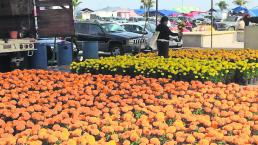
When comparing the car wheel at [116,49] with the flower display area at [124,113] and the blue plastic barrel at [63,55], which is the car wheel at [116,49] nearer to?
the blue plastic barrel at [63,55]

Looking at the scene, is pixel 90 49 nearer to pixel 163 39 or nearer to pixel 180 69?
pixel 163 39

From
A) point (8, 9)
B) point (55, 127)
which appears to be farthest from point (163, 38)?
point (55, 127)

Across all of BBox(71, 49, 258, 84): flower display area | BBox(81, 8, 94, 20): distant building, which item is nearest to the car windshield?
BBox(71, 49, 258, 84): flower display area

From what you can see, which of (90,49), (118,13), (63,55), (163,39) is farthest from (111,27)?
(118,13)

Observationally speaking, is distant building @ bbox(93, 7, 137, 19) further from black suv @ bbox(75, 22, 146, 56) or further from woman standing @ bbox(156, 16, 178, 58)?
woman standing @ bbox(156, 16, 178, 58)

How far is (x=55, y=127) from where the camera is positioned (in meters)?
4.53

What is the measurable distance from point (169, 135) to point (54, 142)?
0.93 meters

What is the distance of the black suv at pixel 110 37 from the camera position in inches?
872

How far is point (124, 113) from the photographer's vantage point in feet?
17.6

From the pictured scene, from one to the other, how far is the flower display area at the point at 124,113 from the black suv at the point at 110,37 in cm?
1419

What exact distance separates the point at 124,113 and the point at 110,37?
56.7 ft

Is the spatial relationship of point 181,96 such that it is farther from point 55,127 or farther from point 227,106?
point 55,127

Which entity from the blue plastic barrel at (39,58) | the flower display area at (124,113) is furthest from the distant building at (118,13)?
the flower display area at (124,113)

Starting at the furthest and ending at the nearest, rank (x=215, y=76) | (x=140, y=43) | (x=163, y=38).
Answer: (x=140, y=43)
(x=163, y=38)
(x=215, y=76)
